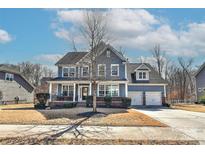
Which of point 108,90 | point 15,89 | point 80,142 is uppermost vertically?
point 15,89

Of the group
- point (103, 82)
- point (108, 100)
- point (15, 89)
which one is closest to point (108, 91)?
point (103, 82)

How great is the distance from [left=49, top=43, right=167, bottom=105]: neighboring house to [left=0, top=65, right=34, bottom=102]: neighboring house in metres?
7.31

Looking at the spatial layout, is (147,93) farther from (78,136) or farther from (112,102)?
(78,136)

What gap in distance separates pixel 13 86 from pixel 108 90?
13.5 meters

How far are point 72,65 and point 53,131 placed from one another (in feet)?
50.9

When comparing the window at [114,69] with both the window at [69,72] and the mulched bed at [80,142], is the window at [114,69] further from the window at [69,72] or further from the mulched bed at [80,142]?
the mulched bed at [80,142]

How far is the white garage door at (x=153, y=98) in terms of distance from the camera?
24.3m

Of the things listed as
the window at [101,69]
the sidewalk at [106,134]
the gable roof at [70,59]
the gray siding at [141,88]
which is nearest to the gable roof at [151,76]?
the gray siding at [141,88]

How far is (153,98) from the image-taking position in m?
24.5

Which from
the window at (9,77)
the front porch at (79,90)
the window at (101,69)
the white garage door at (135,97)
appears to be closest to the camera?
the front porch at (79,90)

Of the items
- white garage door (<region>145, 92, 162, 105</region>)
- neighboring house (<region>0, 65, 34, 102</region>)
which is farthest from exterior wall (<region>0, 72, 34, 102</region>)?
white garage door (<region>145, 92, 162, 105</region>)

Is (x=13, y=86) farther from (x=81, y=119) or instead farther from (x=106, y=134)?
(x=106, y=134)
